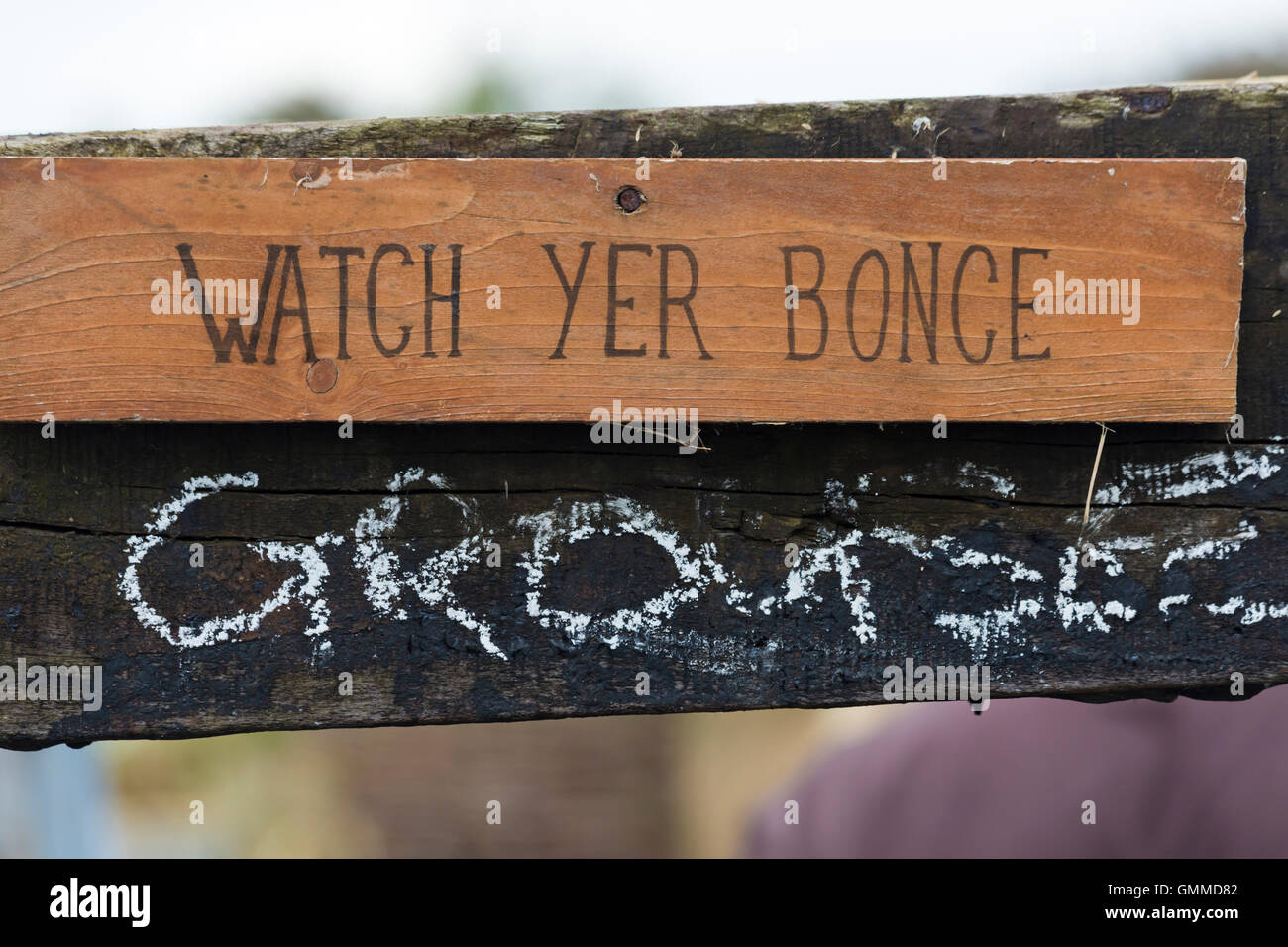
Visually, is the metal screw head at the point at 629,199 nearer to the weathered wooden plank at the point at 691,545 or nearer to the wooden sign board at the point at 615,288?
the wooden sign board at the point at 615,288

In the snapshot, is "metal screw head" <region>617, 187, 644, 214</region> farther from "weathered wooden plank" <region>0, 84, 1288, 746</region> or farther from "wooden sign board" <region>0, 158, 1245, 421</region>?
"weathered wooden plank" <region>0, 84, 1288, 746</region>

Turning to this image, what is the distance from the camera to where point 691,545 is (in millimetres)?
1289

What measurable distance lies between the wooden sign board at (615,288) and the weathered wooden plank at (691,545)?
0.33 ft

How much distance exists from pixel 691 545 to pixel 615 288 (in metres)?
0.35

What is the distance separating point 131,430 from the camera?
1.26 metres

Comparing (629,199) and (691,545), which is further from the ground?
(629,199)

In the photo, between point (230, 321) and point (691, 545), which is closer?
point (230, 321)

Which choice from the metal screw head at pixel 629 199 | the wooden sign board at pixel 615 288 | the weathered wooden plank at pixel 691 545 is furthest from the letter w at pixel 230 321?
the metal screw head at pixel 629 199

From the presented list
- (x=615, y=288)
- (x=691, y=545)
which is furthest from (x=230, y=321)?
(x=691, y=545)

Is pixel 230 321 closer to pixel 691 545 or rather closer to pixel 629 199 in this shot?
pixel 629 199

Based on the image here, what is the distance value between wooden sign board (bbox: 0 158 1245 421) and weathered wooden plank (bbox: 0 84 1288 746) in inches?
4.0

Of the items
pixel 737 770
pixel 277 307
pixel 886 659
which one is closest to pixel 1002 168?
pixel 886 659

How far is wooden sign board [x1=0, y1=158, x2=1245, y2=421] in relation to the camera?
1147 mm

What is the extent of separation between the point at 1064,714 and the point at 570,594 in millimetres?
1642
